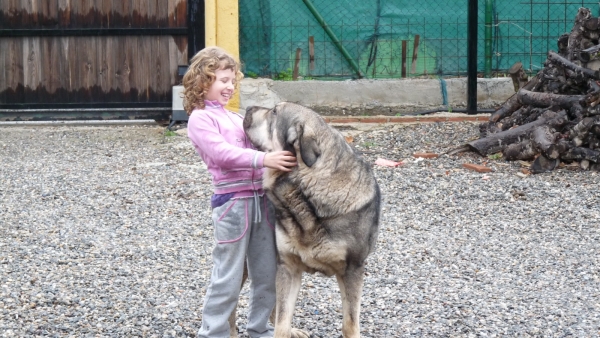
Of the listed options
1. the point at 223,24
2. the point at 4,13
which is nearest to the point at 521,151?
the point at 223,24

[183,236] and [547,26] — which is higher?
[547,26]

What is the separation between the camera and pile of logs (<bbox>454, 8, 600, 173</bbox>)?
848 centimetres

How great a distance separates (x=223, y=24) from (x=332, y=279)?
7031mm

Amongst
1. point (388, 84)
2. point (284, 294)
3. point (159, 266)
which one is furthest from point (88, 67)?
point (284, 294)

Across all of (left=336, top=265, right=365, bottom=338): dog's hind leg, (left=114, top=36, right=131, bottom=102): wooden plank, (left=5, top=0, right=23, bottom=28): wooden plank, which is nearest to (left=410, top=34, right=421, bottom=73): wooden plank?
(left=114, top=36, right=131, bottom=102): wooden plank

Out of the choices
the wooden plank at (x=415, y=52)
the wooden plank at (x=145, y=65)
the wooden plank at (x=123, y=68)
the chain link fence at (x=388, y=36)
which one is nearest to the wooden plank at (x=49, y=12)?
the wooden plank at (x=123, y=68)

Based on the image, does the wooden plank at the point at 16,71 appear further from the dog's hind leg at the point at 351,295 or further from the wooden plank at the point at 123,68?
the dog's hind leg at the point at 351,295

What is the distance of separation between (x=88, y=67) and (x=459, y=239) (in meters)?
7.35

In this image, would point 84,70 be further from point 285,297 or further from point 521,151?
point 285,297

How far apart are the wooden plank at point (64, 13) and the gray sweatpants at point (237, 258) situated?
872 cm

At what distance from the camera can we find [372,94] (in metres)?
12.1

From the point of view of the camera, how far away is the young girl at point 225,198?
4.01m

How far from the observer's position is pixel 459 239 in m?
6.43

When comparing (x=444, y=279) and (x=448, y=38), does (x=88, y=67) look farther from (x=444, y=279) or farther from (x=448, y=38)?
(x=444, y=279)
